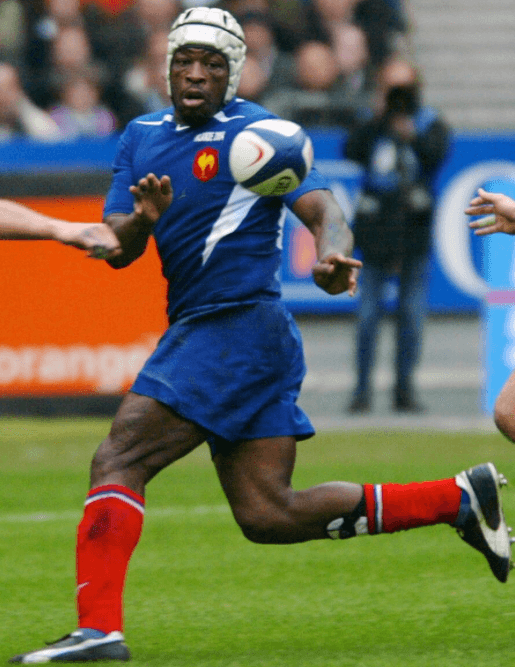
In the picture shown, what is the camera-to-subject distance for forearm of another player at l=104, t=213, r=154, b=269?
15.1 feet

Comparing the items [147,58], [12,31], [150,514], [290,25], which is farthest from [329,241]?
[290,25]

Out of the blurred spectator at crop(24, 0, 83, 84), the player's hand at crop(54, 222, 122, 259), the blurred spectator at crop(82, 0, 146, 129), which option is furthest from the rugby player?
the blurred spectator at crop(24, 0, 83, 84)

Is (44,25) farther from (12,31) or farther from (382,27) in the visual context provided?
(382,27)

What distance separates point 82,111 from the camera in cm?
1541

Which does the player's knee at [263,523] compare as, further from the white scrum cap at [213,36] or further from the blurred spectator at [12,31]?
the blurred spectator at [12,31]

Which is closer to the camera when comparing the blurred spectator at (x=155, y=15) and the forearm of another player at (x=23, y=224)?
the forearm of another player at (x=23, y=224)

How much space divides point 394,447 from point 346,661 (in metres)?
4.99

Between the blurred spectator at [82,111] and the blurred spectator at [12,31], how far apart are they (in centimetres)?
87

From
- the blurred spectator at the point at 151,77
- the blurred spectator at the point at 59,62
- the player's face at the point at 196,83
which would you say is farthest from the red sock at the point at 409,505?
the blurred spectator at the point at 59,62

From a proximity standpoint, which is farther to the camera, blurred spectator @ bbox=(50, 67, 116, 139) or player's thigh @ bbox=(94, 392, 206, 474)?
blurred spectator @ bbox=(50, 67, 116, 139)

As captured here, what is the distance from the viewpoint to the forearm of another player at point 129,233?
4.61m

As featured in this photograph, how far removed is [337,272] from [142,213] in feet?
2.02

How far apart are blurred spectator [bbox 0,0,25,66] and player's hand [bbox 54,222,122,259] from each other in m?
12.2

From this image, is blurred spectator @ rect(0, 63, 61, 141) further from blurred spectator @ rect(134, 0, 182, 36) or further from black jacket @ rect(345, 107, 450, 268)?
black jacket @ rect(345, 107, 450, 268)
